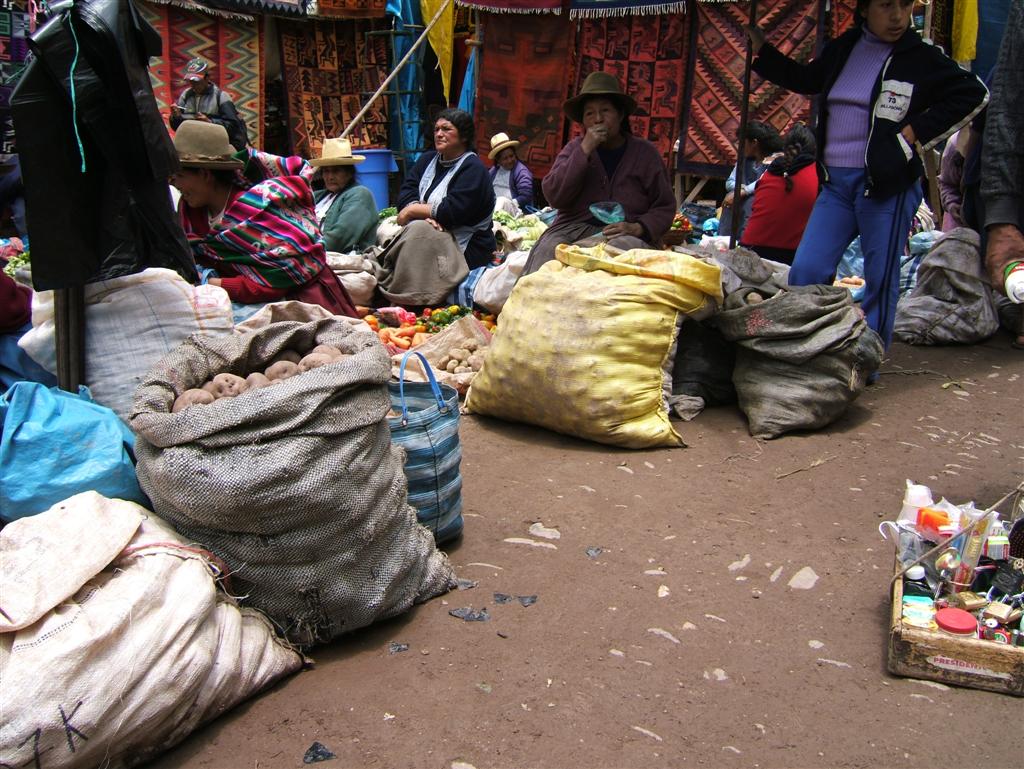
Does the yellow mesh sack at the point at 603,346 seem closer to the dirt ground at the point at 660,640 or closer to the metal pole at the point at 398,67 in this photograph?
the dirt ground at the point at 660,640

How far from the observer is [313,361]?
2.61m

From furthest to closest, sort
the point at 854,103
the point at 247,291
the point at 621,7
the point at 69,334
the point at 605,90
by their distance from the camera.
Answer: the point at 621,7
the point at 605,90
the point at 854,103
the point at 247,291
the point at 69,334

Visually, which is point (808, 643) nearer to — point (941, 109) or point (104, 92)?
point (104, 92)

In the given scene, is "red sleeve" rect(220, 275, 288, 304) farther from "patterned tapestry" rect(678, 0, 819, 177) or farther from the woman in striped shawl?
"patterned tapestry" rect(678, 0, 819, 177)

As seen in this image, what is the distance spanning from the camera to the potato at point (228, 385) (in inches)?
99.3

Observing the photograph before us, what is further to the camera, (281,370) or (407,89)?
(407,89)

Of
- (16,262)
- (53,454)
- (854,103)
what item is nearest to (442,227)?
(854,103)

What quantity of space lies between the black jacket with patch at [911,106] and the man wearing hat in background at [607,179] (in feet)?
3.63

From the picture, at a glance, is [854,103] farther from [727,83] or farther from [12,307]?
[727,83]

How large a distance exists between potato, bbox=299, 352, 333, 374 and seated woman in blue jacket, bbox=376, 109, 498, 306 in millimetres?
3457

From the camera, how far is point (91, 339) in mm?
2943

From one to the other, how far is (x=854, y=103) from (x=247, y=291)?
3.07m

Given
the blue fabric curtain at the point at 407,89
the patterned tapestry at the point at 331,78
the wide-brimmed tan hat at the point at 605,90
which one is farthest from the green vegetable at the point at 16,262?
the blue fabric curtain at the point at 407,89

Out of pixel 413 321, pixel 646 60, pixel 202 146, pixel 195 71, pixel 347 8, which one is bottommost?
pixel 413 321
